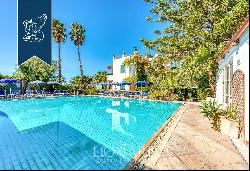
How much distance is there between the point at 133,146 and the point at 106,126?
4248 mm

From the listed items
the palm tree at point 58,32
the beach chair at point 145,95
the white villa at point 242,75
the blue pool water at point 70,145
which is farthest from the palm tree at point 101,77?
the white villa at point 242,75

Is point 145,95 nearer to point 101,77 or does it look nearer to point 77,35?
point 101,77

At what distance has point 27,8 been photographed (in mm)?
17844

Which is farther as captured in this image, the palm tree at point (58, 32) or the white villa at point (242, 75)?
the palm tree at point (58, 32)

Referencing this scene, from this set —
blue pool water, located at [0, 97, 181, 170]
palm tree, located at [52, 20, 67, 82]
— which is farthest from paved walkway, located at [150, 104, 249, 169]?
palm tree, located at [52, 20, 67, 82]

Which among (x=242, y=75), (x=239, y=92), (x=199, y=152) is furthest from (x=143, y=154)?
(x=239, y=92)

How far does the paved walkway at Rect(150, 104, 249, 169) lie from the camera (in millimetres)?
5836

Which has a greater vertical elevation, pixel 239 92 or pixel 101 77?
pixel 101 77

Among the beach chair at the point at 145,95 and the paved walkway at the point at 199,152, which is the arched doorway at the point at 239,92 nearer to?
the paved walkway at the point at 199,152

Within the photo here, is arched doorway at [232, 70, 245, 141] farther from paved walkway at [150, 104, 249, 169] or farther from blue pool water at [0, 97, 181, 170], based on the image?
blue pool water at [0, 97, 181, 170]

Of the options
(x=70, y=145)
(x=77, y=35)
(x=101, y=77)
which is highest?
(x=77, y=35)

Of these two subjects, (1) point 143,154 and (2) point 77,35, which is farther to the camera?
(2) point 77,35

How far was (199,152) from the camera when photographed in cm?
680

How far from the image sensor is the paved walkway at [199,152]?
5.84m
